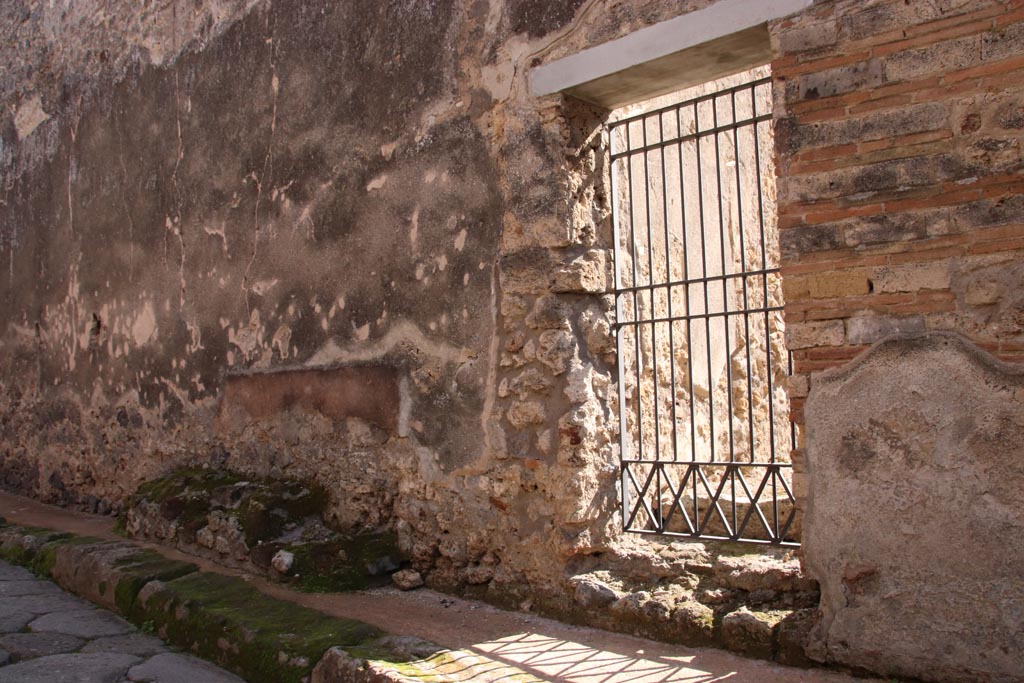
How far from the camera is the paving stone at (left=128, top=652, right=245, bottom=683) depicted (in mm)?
3662

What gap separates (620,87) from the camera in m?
4.00

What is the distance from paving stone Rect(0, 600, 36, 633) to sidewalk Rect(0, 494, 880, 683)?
0.99 meters

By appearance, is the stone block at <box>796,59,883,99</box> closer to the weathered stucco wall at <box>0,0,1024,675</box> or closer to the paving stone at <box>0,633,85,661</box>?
the weathered stucco wall at <box>0,0,1024,675</box>

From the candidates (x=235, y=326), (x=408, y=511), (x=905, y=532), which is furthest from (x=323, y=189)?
(x=905, y=532)

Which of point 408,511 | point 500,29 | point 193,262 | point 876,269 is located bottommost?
point 408,511

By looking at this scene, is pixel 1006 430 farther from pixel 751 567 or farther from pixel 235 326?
pixel 235 326

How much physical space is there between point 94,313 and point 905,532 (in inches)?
230

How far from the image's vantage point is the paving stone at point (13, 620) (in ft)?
14.0

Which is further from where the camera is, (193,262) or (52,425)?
(52,425)

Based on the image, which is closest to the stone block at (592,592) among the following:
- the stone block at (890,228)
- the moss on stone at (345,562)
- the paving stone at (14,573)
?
the moss on stone at (345,562)

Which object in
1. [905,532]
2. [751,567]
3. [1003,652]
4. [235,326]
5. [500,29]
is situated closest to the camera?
[1003,652]

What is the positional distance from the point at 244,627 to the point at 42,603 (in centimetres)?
156

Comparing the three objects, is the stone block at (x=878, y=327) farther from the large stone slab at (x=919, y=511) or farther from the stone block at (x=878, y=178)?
the stone block at (x=878, y=178)

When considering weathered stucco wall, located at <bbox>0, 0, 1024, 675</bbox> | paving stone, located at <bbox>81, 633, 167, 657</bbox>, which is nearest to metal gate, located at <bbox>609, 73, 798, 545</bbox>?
weathered stucco wall, located at <bbox>0, 0, 1024, 675</bbox>
